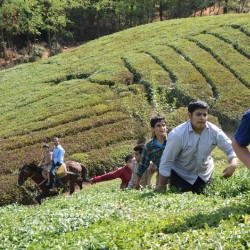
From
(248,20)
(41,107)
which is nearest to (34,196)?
(41,107)

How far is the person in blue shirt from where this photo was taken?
5.63 m

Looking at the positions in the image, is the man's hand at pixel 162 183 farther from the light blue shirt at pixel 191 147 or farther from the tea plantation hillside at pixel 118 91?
the tea plantation hillside at pixel 118 91

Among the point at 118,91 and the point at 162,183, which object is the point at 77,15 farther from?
the point at 162,183

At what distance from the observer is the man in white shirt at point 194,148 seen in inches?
299

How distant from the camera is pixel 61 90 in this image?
29406mm

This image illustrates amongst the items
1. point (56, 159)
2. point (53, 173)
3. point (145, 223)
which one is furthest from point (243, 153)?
point (53, 173)

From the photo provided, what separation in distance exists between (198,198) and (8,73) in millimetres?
33061

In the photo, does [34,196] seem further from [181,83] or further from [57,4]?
[57,4]

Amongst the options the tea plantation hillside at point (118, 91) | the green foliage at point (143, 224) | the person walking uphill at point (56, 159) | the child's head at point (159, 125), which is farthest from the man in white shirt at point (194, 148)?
the tea plantation hillside at point (118, 91)

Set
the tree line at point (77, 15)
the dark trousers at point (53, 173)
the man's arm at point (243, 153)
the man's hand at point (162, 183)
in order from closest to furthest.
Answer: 1. the man's arm at point (243, 153)
2. the man's hand at point (162, 183)
3. the dark trousers at point (53, 173)
4. the tree line at point (77, 15)

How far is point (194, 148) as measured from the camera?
310 inches

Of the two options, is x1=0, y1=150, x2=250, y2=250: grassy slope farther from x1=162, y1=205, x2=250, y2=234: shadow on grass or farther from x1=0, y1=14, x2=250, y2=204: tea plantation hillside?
x1=0, y1=14, x2=250, y2=204: tea plantation hillside

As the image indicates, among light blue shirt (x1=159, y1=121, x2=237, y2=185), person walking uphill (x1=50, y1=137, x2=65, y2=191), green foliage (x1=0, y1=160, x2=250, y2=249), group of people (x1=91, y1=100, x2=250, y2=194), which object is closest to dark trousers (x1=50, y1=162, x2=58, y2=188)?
person walking uphill (x1=50, y1=137, x2=65, y2=191)

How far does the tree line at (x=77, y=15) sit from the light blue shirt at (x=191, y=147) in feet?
143
